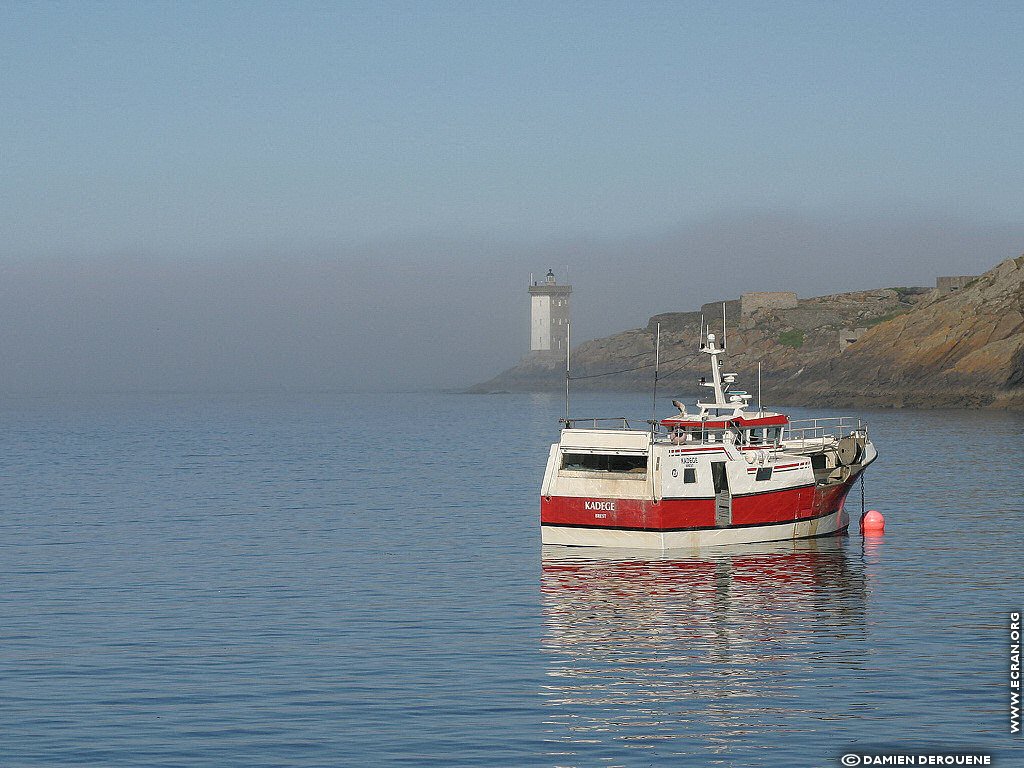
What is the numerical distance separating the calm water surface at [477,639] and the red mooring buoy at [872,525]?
1.51 meters

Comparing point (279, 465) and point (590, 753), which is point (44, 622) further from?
point (279, 465)

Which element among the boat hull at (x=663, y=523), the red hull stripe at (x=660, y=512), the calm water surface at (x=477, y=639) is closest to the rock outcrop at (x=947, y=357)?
the calm water surface at (x=477, y=639)

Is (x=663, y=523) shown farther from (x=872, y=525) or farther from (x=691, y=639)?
(x=872, y=525)

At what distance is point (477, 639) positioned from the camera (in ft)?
97.7

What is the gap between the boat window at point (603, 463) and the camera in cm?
4128

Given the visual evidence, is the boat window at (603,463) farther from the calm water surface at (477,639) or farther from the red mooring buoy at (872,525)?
the red mooring buoy at (872,525)

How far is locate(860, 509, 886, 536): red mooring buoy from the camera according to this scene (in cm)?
4891

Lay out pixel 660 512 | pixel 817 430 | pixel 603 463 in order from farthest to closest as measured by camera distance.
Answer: pixel 817 430
pixel 603 463
pixel 660 512

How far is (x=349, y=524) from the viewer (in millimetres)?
54531

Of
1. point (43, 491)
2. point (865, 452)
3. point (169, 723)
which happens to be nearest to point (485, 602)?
point (169, 723)

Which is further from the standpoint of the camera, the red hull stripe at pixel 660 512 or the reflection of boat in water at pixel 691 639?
the red hull stripe at pixel 660 512

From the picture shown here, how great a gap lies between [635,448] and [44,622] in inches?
718

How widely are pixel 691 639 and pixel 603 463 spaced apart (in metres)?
12.4

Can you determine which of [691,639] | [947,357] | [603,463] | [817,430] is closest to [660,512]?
[603,463]
